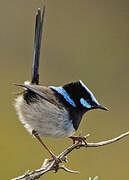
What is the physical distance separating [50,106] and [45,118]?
0.08 metres

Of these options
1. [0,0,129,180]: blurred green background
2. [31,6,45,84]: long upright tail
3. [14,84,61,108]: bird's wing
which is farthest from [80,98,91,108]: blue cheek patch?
[0,0,129,180]: blurred green background

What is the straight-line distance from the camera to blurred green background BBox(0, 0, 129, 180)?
3482mm

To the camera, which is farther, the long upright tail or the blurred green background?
the blurred green background

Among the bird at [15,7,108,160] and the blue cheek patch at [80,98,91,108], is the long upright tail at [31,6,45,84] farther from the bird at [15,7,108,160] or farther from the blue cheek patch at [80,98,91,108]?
the blue cheek patch at [80,98,91,108]

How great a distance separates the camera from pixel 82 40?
4547 mm

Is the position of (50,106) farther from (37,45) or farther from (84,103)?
(37,45)

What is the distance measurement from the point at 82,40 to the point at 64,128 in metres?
2.50

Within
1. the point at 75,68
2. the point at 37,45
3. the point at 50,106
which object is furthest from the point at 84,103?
the point at 75,68

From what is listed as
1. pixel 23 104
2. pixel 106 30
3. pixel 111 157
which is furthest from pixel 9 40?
pixel 23 104

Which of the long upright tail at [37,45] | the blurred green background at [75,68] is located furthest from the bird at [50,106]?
the blurred green background at [75,68]

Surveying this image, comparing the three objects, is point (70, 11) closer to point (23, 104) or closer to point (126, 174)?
point (126, 174)

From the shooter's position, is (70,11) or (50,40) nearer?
(50,40)

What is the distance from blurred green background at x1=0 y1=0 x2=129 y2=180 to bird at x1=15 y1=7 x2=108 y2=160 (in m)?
1.05

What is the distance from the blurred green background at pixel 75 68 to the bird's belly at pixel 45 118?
1.06 meters
